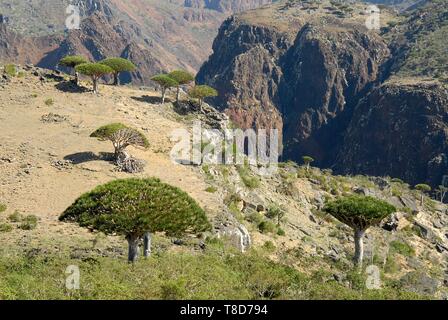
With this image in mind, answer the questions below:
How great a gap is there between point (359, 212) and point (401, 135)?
114 m

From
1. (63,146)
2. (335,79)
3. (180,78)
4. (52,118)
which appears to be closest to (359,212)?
(63,146)

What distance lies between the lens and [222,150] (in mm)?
46281

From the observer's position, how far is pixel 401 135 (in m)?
136

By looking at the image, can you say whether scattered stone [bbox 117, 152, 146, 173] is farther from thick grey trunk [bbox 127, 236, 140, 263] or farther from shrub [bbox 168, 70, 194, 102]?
shrub [bbox 168, 70, 194, 102]

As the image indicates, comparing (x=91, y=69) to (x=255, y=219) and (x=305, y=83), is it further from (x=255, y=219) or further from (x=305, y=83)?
(x=305, y=83)

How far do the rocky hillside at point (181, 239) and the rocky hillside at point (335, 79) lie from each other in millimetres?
78251

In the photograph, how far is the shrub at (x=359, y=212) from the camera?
2959 centimetres

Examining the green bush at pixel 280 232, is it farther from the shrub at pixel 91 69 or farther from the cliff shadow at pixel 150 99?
the shrub at pixel 91 69

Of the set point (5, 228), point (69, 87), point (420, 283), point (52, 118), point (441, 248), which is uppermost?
point (69, 87)

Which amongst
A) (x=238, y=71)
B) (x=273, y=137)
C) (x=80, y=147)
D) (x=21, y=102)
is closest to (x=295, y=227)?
(x=80, y=147)

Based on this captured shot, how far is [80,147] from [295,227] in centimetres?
1764

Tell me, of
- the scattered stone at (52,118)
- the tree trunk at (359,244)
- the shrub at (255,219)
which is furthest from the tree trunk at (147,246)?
the scattered stone at (52,118)

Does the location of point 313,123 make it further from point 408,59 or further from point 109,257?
point 109,257

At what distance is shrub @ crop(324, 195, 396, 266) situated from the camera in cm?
2959
